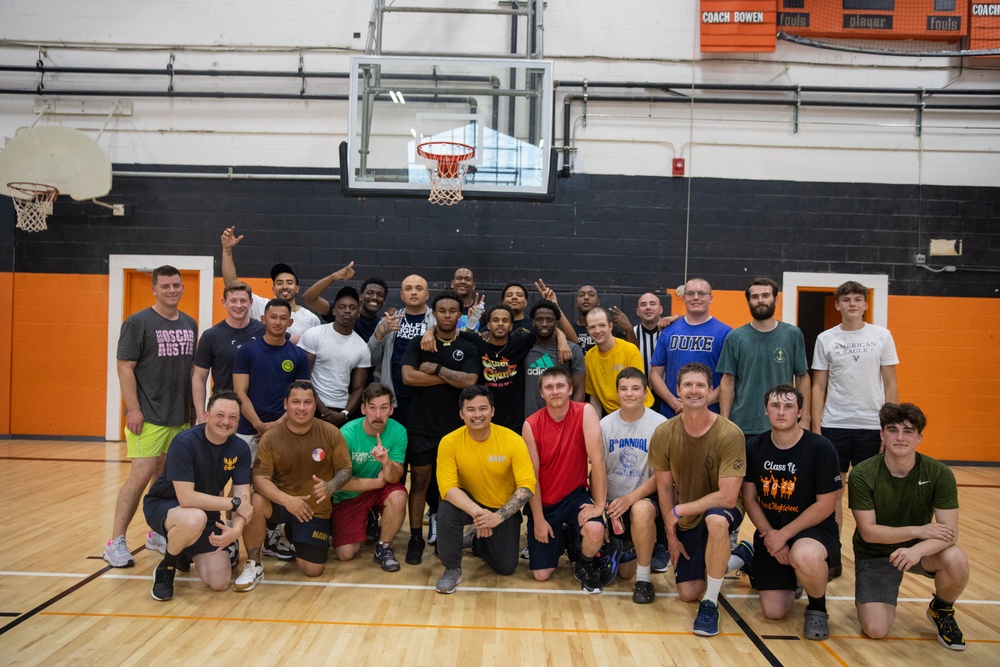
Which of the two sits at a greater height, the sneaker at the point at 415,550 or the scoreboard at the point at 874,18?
the scoreboard at the point at 874,18

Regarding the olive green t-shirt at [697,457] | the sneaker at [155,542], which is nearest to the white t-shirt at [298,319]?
the sneaker at [155,542]

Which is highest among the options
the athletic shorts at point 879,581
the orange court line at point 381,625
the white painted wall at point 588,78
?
the white painted wall at point 588,78

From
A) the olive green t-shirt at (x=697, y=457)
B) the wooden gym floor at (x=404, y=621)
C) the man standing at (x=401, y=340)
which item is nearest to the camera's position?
the wooden gym floor at (x=404, y=621)

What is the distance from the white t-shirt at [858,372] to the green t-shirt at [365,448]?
2.85 m

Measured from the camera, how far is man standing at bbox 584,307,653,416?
5027mm

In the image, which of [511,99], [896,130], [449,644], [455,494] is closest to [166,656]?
[449,644]

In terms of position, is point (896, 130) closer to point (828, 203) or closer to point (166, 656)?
point (828, 203)

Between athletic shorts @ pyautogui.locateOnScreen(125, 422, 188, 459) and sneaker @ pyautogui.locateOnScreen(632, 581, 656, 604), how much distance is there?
302 cm

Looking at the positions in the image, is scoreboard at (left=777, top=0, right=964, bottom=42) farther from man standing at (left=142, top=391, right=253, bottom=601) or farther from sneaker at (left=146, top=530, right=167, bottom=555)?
sneaker at (left=146, top=530, right=167, bottom=555)

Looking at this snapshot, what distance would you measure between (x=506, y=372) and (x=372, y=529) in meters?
1.42

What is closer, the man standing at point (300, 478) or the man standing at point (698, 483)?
the man standing at point (698, 483)

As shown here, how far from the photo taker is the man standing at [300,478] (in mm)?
4156

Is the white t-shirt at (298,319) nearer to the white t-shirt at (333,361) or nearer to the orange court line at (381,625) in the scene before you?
the white t-shirt at (333,361)

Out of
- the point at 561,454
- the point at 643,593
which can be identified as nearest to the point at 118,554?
the point at 561,454
